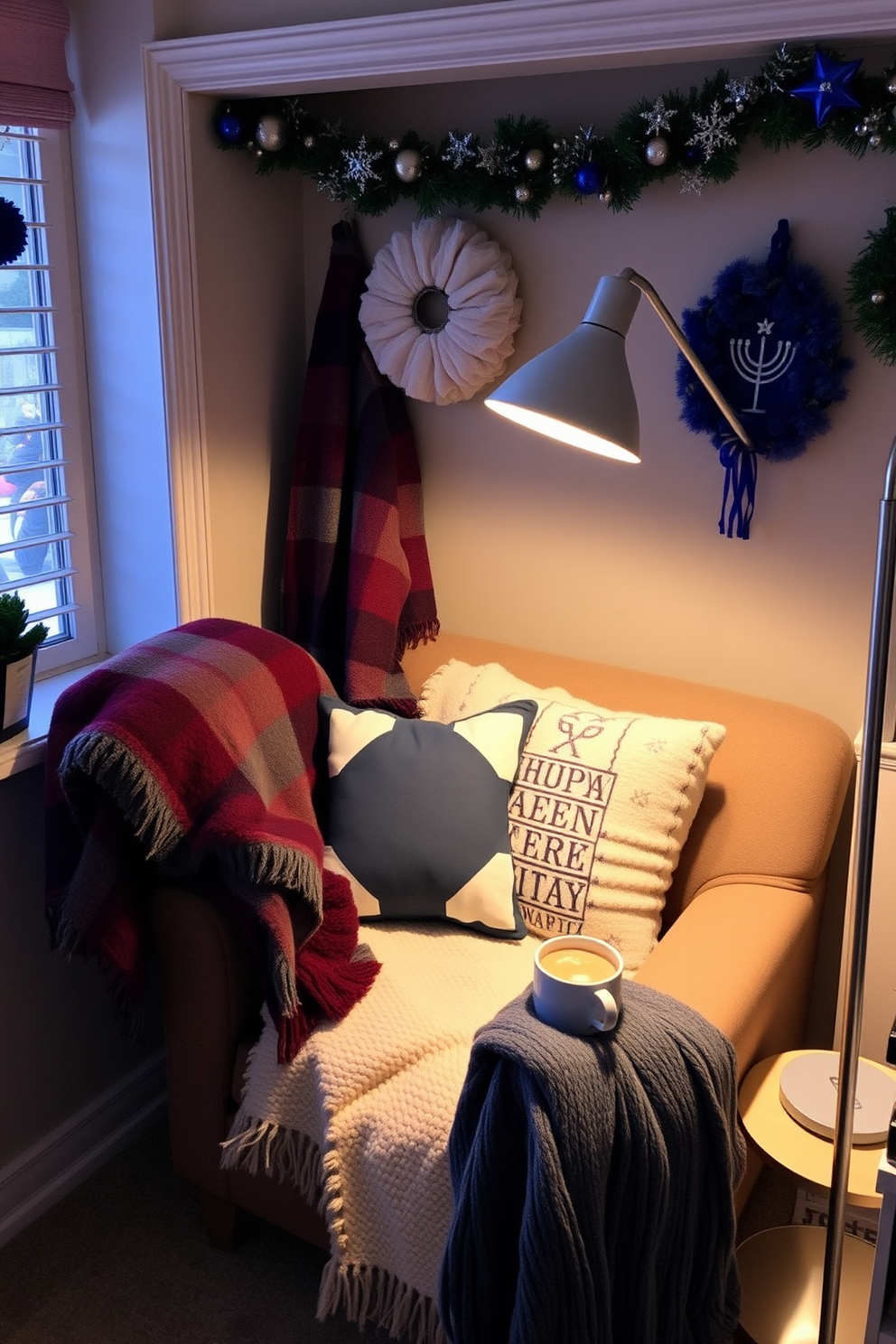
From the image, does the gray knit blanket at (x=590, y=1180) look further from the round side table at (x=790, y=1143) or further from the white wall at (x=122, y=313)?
the white wall at (x=122, y=313)

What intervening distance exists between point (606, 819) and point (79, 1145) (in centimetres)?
109

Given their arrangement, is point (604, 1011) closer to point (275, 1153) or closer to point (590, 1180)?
point (590, 1180)

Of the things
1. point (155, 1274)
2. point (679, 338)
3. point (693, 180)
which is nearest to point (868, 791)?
point (679, 338)

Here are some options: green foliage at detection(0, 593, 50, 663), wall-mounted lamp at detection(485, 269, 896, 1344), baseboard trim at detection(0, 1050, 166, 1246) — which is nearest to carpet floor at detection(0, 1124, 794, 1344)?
baseboard trim at detection(0, 1050, 166, 1246)

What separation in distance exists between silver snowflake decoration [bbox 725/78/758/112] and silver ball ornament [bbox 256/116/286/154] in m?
0.77

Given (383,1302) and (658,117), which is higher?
(658,117)

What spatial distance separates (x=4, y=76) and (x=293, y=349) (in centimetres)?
70

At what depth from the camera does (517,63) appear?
1.69 meters

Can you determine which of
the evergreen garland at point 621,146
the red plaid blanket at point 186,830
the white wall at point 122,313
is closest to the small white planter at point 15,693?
the red plaid blanket at point 186,830

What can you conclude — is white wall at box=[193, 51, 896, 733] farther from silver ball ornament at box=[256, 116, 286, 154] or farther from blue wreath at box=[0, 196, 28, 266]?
blue wreath at box=[0, 196, 28, 266]

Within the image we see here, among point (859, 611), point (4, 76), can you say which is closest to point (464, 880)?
point (859, 611)

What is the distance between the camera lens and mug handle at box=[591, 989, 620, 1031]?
4.33 ft

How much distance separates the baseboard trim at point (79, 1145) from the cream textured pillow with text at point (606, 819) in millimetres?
837

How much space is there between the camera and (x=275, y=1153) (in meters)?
1.67
